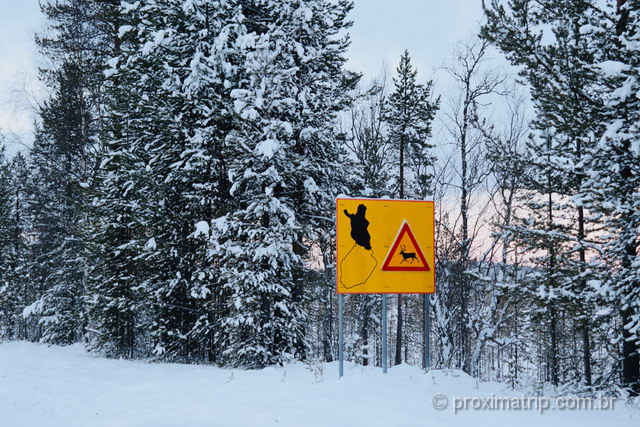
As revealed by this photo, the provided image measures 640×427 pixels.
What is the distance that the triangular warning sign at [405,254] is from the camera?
8.57m

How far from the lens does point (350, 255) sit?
8422mm

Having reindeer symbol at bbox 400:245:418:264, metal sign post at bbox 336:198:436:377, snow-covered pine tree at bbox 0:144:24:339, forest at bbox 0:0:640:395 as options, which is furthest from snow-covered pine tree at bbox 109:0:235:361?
snow-covered pine tree at bbox 0:144:24:339

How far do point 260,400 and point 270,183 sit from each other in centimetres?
619

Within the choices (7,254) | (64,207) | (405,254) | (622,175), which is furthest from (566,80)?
(7,254)

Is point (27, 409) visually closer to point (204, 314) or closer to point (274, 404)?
point (274, 404)

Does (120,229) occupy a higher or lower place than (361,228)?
higher

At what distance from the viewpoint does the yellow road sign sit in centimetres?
841

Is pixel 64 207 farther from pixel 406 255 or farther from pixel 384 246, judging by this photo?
pixel 406 255

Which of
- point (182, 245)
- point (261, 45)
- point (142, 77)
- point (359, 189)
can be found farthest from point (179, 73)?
point (359, 189)

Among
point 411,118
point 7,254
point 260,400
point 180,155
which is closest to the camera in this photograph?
point 260,400

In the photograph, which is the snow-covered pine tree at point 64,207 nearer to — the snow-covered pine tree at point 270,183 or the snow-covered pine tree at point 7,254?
the snow-covered pine tree at point 7,254

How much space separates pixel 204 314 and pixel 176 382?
4.04 metres

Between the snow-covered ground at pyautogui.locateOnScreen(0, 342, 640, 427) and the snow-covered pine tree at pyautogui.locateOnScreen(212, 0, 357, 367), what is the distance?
A: 1522 mm

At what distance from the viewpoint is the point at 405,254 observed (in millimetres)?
8648
